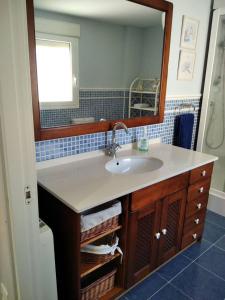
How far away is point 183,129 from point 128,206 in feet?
4.03

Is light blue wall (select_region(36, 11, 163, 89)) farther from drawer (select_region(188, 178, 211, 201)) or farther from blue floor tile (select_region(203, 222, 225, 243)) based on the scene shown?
blue floor tile (select_region(203, 222, 225, 243))

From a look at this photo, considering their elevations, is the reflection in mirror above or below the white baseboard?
above

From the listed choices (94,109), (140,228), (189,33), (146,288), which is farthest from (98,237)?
(189,33)

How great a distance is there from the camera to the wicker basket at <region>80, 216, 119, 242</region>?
1.23 m

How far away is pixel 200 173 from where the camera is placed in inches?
71.0

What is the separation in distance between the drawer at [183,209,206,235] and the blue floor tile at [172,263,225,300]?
0.93 feet

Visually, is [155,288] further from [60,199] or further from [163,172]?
[60,199]

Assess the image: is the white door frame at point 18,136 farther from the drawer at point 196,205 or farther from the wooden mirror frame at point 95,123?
the drawer at point 196,205

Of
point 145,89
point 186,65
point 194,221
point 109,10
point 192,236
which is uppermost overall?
point 109,10

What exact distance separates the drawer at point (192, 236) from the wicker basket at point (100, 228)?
814 mm

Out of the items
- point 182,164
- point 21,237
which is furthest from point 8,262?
point 182,164

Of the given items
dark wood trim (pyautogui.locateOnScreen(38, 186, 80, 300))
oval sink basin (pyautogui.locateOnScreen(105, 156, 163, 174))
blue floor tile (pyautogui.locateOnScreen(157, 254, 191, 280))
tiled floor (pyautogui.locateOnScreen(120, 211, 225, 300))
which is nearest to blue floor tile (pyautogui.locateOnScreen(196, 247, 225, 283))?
tiled floor (pyautogui.locateOnScreen(120, 211, 225, 300))

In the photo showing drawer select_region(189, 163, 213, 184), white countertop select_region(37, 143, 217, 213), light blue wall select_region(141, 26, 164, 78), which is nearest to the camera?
white countertop select_region(37, 143, 217, 213)

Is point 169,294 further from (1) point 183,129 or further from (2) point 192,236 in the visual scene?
(1) point 183,129
